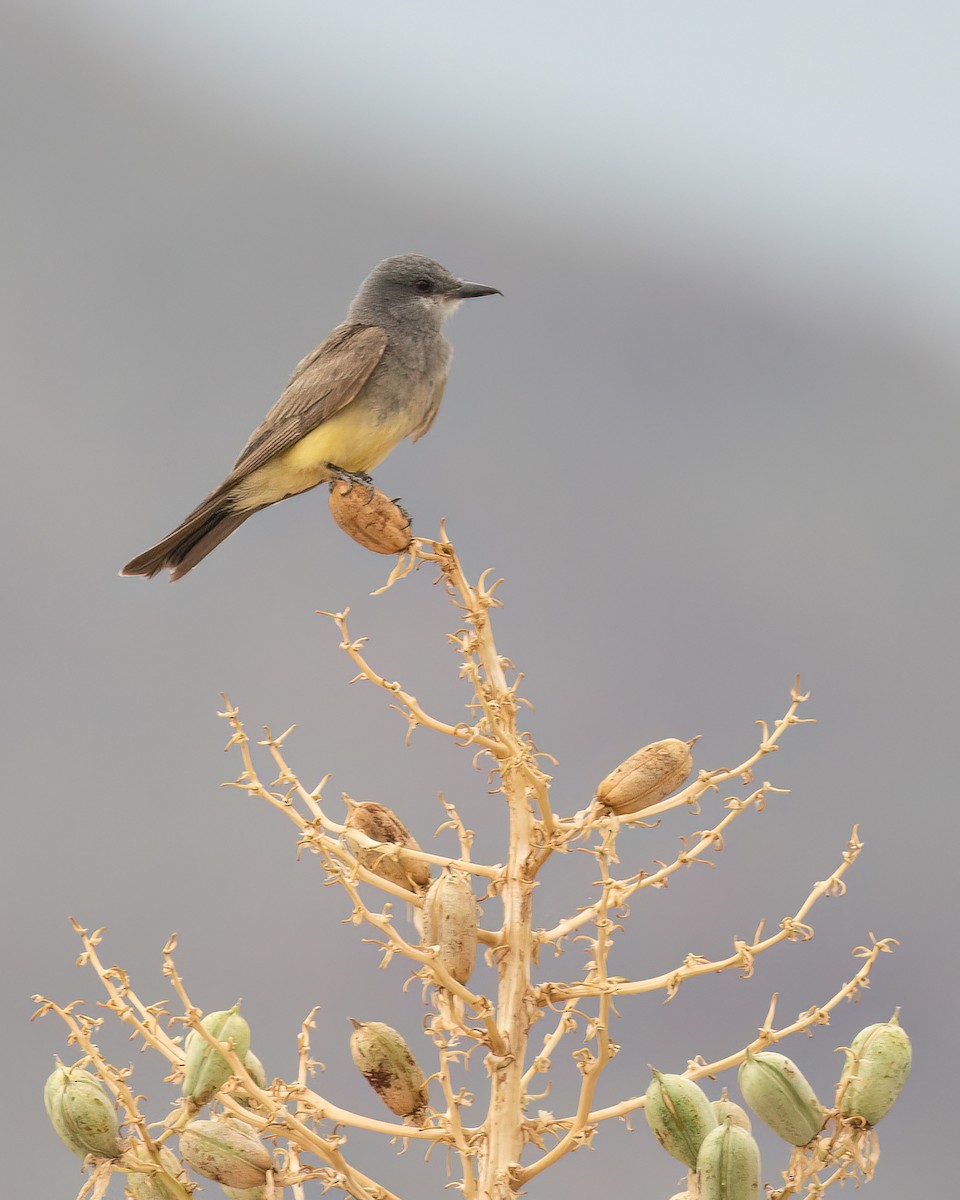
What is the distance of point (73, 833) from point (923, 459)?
22261 millimetres

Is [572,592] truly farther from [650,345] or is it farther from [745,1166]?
[745,1166]

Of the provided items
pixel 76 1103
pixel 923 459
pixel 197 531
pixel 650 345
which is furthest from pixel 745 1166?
pixel 650 345

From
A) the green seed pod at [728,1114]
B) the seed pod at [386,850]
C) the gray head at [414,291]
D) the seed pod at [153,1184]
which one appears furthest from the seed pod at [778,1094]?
the gray head at [414,291]

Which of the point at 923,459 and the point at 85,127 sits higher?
the point at 85,127

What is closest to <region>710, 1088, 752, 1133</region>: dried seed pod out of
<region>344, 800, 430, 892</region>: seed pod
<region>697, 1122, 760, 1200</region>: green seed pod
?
<region>697, 1122, 760, 1200</region>: green seed pod

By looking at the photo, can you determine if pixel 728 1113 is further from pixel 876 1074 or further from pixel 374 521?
pixel 374 521

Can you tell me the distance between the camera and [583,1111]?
6.27ft

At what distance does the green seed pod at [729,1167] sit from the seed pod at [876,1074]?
0.20m

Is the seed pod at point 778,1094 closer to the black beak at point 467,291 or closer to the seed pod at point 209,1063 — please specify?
the seed pod at point 209,1063

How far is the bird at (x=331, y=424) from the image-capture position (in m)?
4.26

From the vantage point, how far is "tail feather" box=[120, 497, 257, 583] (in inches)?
161

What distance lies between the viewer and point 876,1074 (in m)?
1.96

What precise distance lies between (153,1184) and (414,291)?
328 cm

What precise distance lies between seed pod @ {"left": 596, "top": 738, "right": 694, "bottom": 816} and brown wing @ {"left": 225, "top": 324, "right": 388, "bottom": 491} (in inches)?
90.3
